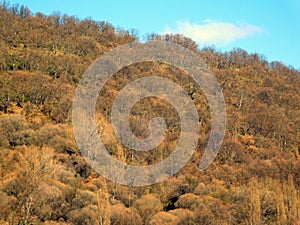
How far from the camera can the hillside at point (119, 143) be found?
42.3 meters

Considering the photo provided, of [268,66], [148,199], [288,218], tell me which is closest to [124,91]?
[148,199]

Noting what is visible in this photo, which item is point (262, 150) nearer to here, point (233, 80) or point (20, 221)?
point (233, 80)

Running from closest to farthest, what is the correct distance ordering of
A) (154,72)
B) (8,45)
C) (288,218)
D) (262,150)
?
(288,218), (262,150), (8,45), (154,72)

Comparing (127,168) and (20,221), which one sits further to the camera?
(127,168)

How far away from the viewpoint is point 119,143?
69.1 metres

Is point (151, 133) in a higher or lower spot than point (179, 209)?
higher

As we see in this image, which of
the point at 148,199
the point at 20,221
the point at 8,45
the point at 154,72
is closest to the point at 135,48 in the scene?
the point at 154,72

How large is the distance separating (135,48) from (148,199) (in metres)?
81.3

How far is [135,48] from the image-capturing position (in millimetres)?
125562

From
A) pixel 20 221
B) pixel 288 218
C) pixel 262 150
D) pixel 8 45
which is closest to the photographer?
pixel 20 221

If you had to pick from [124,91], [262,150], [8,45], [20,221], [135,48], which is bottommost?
[20,221]

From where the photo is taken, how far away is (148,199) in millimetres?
50000

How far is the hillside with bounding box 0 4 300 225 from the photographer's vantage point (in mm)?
42281

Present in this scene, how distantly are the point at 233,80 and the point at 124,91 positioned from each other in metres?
38.0
